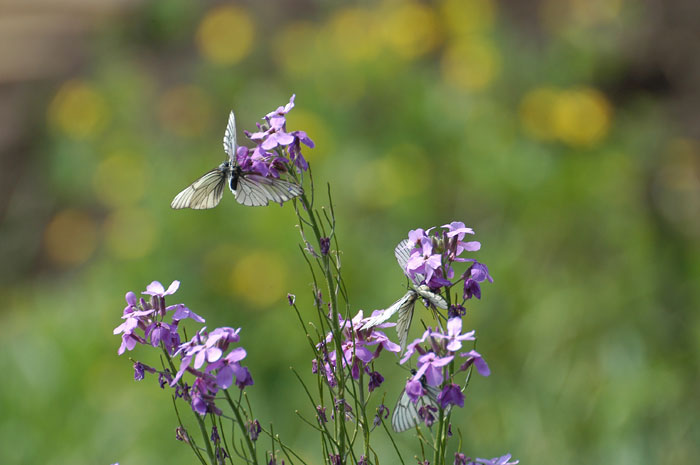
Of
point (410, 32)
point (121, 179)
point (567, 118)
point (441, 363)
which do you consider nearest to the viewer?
point (441, 363)

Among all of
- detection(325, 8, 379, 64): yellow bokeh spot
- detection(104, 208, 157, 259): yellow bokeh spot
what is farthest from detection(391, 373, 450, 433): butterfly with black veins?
detection(325, 8, 379, 64): yellow bokeh spot

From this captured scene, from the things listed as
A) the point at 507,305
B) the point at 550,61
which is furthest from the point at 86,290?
the point at 550,61

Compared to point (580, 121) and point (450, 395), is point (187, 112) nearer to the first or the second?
point (580, 121)

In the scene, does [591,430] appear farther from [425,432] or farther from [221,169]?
[221,169]

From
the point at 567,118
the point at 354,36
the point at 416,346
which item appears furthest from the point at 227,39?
the point at 416,346


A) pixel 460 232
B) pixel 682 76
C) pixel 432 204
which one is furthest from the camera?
pixel 682 76

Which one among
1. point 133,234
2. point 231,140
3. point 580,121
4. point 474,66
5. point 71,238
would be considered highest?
point 71,238
